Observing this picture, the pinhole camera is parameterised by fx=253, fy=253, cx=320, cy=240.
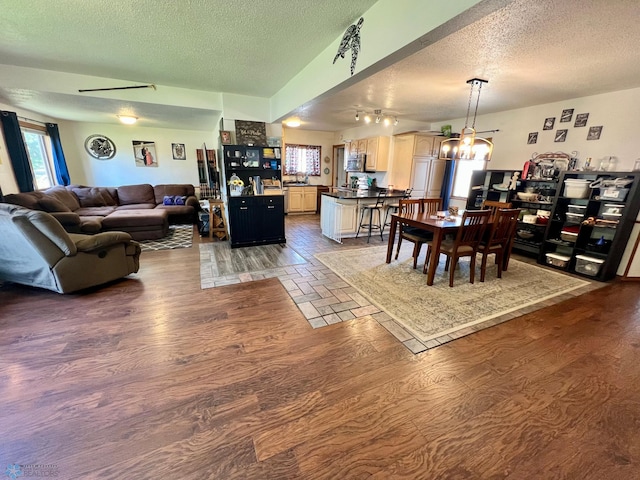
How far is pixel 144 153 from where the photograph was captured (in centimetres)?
664

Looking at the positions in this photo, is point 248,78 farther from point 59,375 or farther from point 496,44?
point 59,375

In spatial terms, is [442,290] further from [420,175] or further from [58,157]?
[58,157]

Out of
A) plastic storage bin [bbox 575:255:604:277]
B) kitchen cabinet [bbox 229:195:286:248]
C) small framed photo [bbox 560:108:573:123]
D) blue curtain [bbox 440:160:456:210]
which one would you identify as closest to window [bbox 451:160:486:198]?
blue curtain [bbox 440:160:456:210]

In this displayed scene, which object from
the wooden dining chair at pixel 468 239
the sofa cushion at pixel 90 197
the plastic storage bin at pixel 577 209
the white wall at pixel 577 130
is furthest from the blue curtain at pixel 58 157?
the plastic storage bin at pixel 577 209

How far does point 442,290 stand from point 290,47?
315 cm

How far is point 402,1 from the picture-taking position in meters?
1.66

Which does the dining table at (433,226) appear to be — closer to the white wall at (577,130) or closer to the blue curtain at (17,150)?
the white wall at (577,130)

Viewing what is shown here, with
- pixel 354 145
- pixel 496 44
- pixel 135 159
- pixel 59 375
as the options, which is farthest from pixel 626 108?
pixel 135 159

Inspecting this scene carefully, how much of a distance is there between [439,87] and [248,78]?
2605 mm

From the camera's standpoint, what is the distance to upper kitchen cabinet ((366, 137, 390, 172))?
5.99 meters

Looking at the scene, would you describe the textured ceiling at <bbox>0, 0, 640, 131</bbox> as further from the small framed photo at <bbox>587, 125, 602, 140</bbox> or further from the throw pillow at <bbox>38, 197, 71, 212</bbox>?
the throw pillow at <bbox>38, 197, 71, 212</bbox>

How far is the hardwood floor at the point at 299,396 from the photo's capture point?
126 centimetres

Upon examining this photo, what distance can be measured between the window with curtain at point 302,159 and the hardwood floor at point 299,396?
19.1 ft

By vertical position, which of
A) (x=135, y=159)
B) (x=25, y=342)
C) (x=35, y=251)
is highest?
(x=135, y=159)
